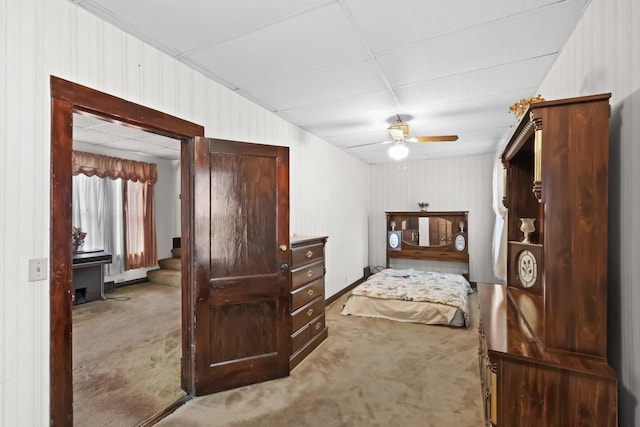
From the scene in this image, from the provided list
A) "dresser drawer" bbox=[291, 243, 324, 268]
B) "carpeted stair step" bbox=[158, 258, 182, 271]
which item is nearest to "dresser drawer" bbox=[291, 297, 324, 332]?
"dresser drawer" bbox=[291, 243, 324, 268]

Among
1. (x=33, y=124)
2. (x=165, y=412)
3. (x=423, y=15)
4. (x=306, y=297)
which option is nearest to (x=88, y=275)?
(x=165, y=412)

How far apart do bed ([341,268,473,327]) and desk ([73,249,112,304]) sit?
4053mm

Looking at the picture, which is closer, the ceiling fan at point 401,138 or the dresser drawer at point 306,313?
the dresser drawer at point 306,313

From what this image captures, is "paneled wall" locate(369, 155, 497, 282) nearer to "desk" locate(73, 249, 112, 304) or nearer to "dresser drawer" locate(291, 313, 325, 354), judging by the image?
"dresser drawer" locate(291, 313, 325, 354)

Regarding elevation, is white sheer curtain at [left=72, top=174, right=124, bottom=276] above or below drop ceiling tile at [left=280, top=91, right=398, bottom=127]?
below

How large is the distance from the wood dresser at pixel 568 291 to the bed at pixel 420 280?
2698 mm

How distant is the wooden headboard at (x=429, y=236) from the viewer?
19.0ft

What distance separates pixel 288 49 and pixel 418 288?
11.8 feet

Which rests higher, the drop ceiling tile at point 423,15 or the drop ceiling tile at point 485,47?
the drop ceiling tile at point 423,15

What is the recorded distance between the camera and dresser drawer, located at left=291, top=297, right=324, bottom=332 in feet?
9.66

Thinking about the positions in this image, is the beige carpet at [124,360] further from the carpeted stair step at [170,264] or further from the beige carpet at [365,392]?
the carpeted stair step at [170,264]

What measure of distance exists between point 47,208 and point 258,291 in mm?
1513

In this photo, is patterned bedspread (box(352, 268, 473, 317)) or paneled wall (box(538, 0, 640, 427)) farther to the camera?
patterned bedspread (box(352, 268, 473, 317))

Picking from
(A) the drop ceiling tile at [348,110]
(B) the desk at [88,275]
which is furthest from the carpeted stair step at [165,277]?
(A) the drop ceiling tile at [348,110]
